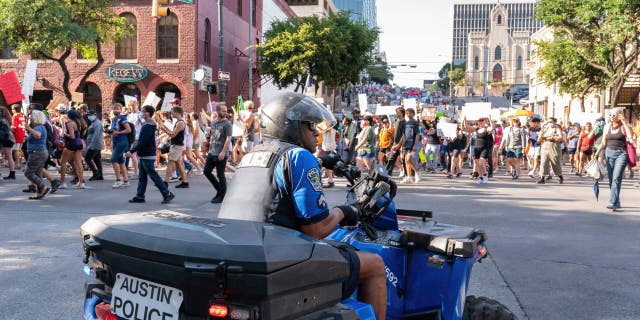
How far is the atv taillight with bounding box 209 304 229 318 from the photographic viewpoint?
2.00 metres

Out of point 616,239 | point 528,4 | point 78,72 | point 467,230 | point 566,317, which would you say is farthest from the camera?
point 528,4

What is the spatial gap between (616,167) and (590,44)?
22.7 m

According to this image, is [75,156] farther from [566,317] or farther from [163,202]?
[566,317]

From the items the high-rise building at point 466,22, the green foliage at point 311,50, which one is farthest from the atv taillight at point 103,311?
the high-rise building at point 466,22

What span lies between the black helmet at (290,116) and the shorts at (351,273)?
812mm

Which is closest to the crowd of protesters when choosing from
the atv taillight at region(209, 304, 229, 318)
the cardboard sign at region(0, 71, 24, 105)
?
the cardboard sign at region(0, 71, 24, 105)

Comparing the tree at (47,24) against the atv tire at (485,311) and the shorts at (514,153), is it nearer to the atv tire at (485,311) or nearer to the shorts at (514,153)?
the shorts at (514,153)

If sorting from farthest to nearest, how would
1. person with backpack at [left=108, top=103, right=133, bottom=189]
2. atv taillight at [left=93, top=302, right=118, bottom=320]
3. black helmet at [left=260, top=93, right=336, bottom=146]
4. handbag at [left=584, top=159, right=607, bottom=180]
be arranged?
1. person with backpack at [left=108, top=103, right=133, bottom=189]
2. handbag at [left=584, top=159, right=607, bottom=180]
3. black helmet at [left=260, top=93, right=336, bottom=146]
4. atv taillight at [left=93, top=302, right=118, bottom=320]

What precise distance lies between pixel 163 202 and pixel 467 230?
7304mm

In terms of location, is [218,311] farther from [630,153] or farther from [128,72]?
[128,72]

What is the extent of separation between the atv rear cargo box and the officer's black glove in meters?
0.69

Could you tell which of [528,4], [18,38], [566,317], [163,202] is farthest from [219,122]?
[528,4]

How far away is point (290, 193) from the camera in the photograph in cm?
284

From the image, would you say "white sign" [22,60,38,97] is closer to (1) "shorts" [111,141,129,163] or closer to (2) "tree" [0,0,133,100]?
(2) "tree" [0,0,133,100]
